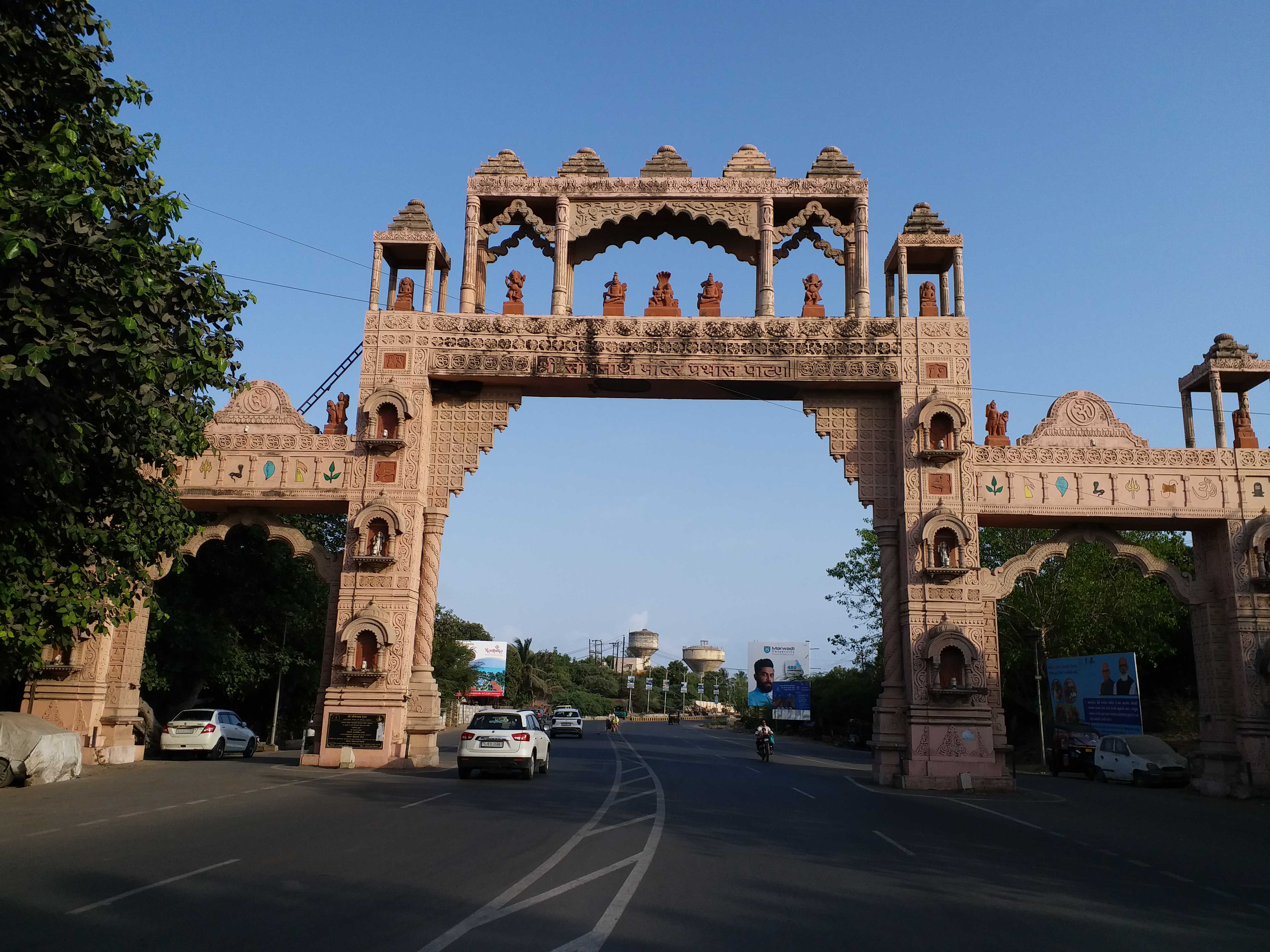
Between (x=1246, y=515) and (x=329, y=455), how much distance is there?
67.5 ft

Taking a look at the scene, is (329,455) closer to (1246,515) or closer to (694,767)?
(694,767)

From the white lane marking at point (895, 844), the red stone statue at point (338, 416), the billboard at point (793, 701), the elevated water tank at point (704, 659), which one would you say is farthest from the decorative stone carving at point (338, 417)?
the elevated water tank at point (704, 659)

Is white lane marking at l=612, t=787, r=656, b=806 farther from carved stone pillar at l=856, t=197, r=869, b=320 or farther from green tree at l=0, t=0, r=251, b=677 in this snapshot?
carved stone pillar at l=856, t=197, r=869, b=320

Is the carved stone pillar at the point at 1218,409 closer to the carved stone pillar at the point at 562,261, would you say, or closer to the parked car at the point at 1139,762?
the parked car at the point at 1139,762

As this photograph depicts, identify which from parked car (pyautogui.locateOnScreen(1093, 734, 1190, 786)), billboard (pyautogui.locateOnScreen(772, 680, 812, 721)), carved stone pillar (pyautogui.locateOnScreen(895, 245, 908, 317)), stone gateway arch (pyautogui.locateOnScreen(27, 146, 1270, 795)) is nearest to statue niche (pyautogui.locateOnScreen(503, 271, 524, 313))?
stone gateway arch (pyautogui.locateOnScreen(27, 146, 1270, 795))

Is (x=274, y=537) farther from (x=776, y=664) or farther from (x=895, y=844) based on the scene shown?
(x=776, y=664)

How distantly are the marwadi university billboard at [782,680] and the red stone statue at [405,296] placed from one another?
41.4 meters

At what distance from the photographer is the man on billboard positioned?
60.5 m

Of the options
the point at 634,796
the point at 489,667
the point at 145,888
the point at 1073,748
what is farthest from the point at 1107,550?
the point at 489,667

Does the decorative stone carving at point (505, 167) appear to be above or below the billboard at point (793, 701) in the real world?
above

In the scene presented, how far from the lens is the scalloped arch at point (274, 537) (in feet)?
69.9

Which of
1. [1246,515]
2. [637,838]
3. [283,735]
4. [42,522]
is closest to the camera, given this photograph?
[637,838]

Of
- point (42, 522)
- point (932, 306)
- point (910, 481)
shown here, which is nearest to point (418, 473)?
point (42, 522)

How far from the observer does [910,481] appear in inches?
805
